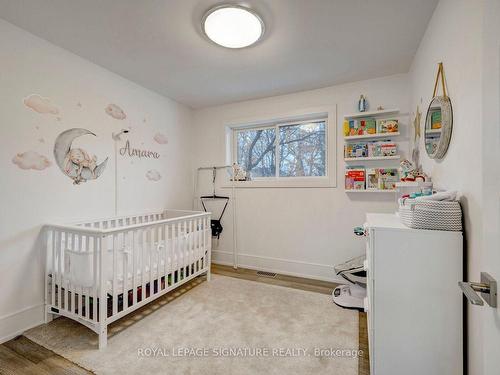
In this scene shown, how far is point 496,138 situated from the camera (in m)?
0.65

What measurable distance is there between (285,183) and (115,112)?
2080 millimetres

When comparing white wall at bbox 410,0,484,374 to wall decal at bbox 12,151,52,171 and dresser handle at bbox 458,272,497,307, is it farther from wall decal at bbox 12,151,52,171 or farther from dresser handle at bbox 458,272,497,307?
wall decal at bbox 12,151,52,171

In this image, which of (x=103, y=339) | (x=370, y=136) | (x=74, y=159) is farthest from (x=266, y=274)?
(x=74, y=159)

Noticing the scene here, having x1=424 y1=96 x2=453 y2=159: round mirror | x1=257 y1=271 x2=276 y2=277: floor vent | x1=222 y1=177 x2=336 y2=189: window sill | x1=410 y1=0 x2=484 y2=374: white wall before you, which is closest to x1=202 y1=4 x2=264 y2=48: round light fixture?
x1=410 y1=0 x2=484 y2=374: white wall

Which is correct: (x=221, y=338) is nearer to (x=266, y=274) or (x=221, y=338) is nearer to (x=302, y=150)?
(x=266, y=274)

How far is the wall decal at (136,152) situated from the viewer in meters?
2.67

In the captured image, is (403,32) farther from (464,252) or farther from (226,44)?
(464,252)

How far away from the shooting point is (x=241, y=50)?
2.11m

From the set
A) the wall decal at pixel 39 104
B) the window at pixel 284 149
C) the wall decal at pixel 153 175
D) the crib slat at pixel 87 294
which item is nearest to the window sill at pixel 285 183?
the window at pixel 284 149

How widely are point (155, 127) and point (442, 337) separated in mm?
3214

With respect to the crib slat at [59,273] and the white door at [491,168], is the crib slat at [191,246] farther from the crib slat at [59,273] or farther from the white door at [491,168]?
the white door at [491,168]

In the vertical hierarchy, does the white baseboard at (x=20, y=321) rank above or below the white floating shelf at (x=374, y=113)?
below

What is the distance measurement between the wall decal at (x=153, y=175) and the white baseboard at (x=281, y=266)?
1323mm

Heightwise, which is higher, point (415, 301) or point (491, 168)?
point (491, 168)
